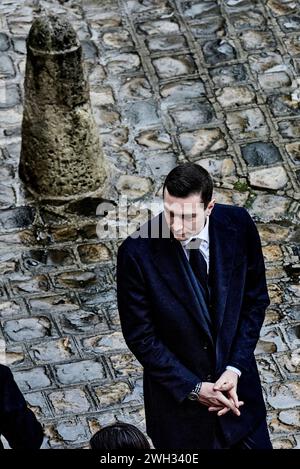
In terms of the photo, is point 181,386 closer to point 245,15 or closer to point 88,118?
point 88,118

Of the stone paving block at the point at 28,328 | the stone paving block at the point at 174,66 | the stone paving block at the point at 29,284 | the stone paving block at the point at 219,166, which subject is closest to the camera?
the stone paving block at the point at 28,328

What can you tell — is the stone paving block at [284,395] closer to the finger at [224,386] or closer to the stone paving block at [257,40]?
the finger at [224,386]

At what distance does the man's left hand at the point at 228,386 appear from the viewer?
6.22 m

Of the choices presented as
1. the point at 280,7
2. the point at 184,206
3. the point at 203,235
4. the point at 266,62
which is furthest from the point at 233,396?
the point at 280,7

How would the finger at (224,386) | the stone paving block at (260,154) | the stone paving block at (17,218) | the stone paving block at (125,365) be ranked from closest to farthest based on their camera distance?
the finger at (224,386), the stone paving block at (125,365), the stone paving block at (17,218), the stone paving block at (260,154)

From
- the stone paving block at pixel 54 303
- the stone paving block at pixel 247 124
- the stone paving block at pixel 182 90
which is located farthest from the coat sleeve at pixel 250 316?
the stone paving block at pixel 182 90

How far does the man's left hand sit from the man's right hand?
0.01m

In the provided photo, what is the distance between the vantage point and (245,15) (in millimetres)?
11555

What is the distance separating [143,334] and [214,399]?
448mm

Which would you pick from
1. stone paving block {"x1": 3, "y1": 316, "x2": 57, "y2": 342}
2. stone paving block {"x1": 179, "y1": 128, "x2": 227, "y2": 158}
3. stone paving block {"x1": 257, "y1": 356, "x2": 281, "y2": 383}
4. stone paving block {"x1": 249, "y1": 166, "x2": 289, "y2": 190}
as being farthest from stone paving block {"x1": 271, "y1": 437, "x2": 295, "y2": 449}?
stone paving block {"x1": 179, "y1": 128, "x2": 227, "y2": 158}

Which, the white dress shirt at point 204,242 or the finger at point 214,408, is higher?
the white dress shirt at point 204,242

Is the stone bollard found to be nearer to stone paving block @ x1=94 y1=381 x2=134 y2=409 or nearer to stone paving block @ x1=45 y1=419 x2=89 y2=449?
stone paving block @ x1=94 y1=381 x2=134 y2=409

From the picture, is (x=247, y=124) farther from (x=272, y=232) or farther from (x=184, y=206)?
(x=184, y=206)

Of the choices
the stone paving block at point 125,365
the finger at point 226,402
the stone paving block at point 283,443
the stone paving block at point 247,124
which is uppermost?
the finger at point 226,402
